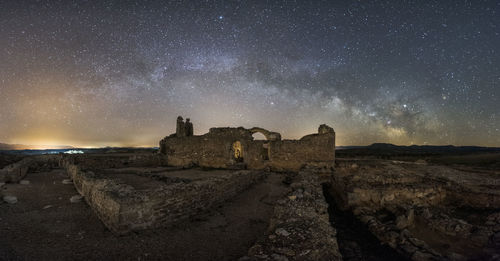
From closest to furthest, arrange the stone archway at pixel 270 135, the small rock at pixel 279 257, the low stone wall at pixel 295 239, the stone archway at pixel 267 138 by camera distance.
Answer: the small rock at pixel 279 257
the low stone wall at pixel 295 239
the stone archway at pixel 267 138
the stone archway at pixel 270 135

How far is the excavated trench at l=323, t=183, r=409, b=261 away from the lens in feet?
21.0

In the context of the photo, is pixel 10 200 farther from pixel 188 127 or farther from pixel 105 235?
pixel 188 127

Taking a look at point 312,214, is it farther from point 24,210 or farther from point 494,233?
point 24,210

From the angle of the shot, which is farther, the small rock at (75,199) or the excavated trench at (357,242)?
the small rock at (75,199)

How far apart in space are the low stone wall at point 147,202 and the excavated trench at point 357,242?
15.9 ft

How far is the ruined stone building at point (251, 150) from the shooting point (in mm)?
14398

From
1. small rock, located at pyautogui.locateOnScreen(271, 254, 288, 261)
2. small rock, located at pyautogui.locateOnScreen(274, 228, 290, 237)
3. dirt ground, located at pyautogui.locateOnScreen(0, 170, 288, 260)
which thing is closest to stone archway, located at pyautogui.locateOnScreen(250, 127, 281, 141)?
dirt ground, located at pyautogui.locateOnScreen(0, 170, 288, 260)

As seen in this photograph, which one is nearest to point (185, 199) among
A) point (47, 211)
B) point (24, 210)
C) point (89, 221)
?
point (89, 221)

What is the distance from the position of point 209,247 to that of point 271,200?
13.1ft

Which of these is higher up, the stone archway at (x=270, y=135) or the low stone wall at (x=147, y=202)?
the stone archway at (x=270, y=135)

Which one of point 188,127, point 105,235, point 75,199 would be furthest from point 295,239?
point 188,127

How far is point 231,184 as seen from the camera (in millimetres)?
8250

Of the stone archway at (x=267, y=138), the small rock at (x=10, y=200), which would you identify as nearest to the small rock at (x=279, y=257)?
the small rock at (x=10, y=200)

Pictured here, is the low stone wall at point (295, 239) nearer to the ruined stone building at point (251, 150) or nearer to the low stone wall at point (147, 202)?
the low stone wall at point (147, 202)
